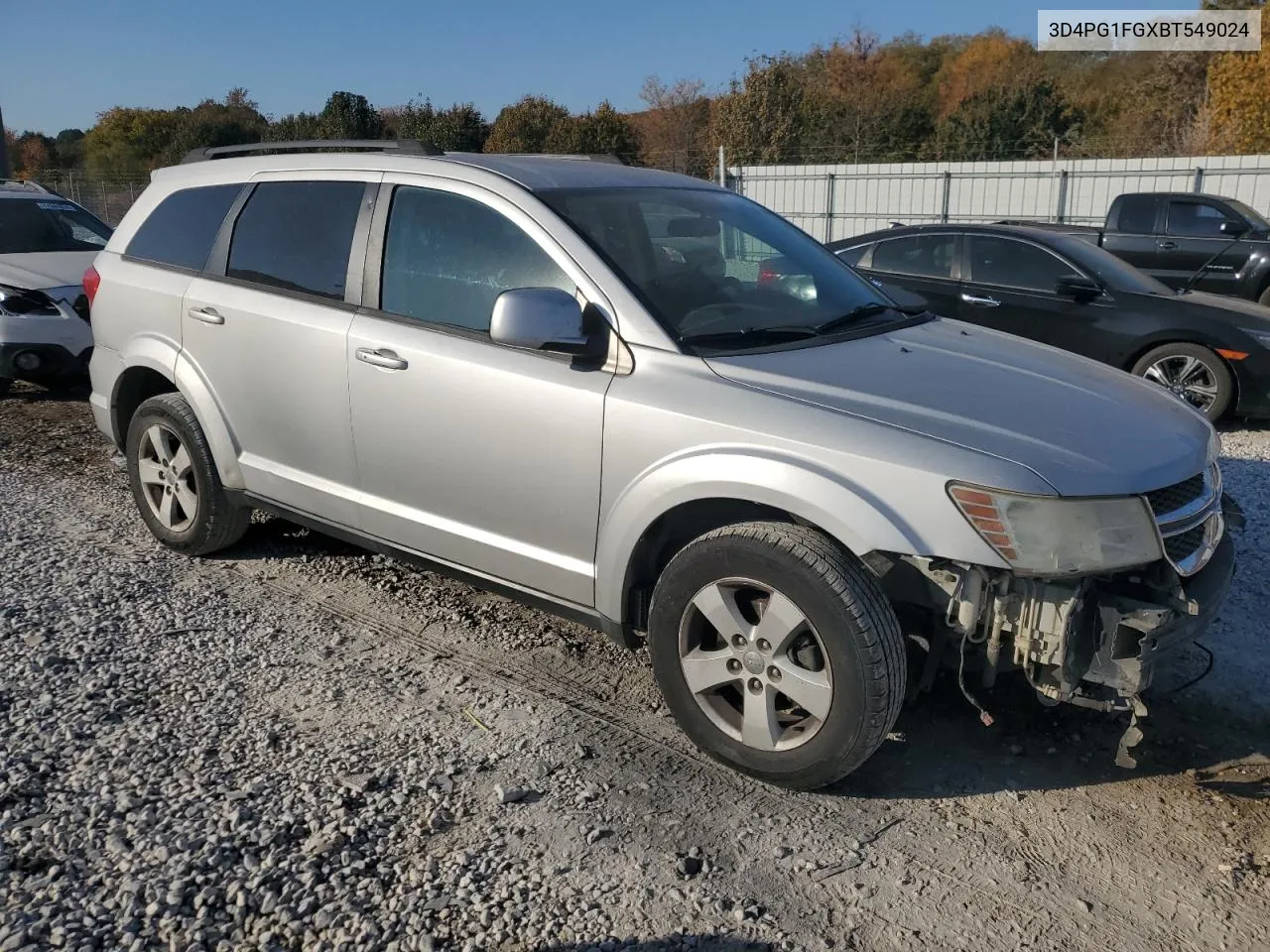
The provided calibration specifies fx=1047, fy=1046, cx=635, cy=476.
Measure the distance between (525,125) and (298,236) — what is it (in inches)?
1544

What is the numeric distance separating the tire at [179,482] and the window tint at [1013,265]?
6.11 meters


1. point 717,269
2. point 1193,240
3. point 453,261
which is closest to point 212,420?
point 453,261

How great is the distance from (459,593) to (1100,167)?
2012 cm

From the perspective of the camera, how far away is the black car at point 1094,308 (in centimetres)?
760

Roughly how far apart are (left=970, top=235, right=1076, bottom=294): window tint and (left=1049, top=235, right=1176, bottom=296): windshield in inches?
5.7

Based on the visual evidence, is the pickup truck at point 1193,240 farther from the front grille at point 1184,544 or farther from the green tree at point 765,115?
the green tree at point 765,115

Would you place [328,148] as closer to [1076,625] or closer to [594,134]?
[1076,625]

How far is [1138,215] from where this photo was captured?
45.8 ft

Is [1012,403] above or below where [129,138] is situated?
below

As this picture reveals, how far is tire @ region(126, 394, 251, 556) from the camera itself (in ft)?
15.5

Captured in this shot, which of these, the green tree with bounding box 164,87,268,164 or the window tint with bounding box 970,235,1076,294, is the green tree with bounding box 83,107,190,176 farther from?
the window tint with bounding box 970,235,1076,294

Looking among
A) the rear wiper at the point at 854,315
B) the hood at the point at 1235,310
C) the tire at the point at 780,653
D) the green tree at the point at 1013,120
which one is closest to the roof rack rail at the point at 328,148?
the rear wiper at the point at 854,315

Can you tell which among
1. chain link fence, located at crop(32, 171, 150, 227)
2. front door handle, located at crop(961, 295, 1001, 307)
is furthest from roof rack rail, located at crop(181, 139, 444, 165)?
chain link fence, located at crop(32, 171, 150, 227)

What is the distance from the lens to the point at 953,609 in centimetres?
285
